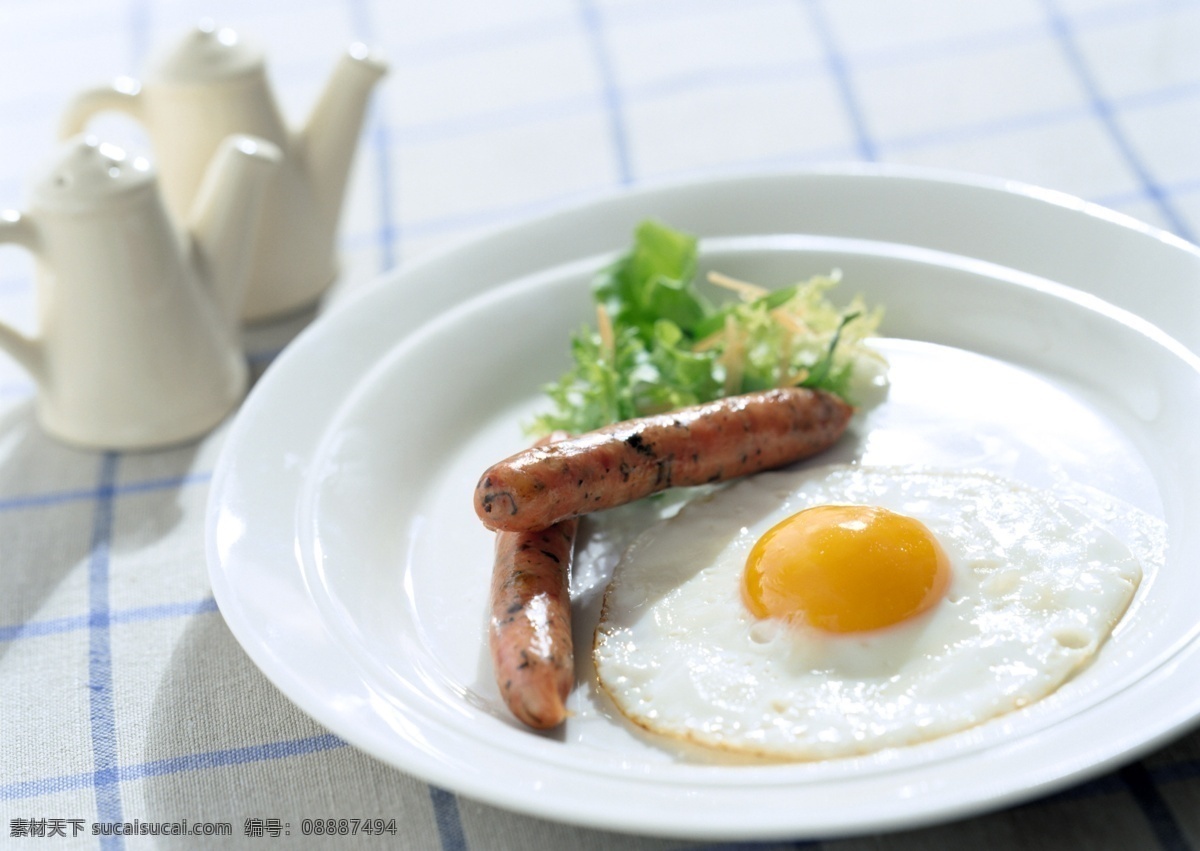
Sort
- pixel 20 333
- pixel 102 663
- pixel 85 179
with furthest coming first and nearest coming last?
pixel 20 333 < pixel 85 179 < pixel 102 663

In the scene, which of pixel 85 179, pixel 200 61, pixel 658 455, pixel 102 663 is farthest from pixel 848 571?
pixel 200 61

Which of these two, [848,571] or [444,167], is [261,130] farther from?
[848,571]

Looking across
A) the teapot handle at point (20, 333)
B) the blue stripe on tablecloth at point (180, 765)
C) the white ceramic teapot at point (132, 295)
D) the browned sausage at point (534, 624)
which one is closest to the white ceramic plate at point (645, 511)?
the browned sausage at point (534, 624)

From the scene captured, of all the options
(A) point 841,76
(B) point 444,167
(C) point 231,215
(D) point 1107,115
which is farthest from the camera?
(A) point 841,76

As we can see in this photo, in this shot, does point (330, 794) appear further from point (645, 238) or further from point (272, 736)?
point (645, 238)

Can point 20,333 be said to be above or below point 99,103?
below

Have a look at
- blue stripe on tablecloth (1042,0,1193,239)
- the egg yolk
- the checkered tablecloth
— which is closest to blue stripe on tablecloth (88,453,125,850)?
the checkered tablecloth

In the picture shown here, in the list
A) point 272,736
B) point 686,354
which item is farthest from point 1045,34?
point 272,736
